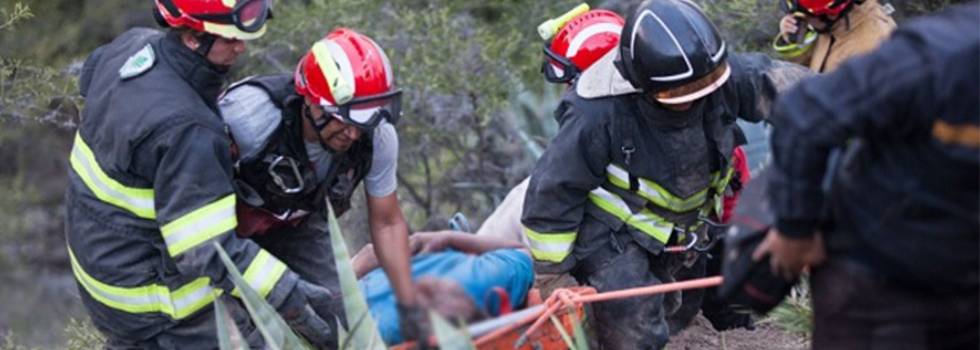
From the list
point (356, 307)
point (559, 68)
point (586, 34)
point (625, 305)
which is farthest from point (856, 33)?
point (356, 307)

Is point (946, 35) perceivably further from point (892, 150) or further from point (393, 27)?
point (393, 27)

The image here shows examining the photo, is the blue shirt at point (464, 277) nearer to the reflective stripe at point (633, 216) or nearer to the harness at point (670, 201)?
the reflective stripe at point (633, 216)

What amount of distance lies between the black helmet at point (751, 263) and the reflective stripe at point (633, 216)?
6.01 feet

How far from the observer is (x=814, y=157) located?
354 centimetres

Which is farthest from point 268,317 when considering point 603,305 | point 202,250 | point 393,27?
point 393,27

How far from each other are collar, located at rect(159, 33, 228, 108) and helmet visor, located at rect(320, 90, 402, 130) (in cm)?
36

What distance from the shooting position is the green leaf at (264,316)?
4.70 metres

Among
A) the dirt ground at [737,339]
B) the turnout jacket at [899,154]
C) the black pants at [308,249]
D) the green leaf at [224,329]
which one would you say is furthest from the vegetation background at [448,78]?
the turnout jacket at [899,154]

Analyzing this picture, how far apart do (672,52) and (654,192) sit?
26.3 inches

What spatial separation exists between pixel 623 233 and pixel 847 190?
2289mm

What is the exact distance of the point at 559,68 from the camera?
21.8 ft

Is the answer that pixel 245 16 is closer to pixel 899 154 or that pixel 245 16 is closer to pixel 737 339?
pixel 899 154

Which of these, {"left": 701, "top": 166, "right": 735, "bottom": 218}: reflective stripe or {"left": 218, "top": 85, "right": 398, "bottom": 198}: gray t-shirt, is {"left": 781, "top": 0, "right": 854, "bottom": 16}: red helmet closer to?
{"left": 701, "top": 166, "right": 735, "bottom": 218}: reflective stripe

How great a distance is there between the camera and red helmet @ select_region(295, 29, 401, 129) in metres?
5.16
